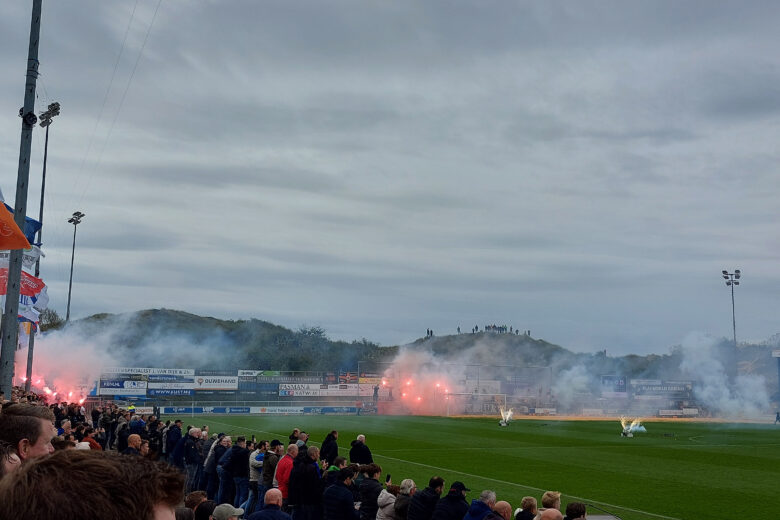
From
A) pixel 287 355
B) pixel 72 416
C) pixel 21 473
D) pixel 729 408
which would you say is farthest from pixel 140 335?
pixel 21 473

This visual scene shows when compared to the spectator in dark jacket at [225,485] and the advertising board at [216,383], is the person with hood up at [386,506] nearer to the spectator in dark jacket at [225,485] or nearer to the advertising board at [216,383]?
the spectator in dark jacket at [225,485]

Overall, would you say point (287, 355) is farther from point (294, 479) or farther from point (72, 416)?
point (294, 479)

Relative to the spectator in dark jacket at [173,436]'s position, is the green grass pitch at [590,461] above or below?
below

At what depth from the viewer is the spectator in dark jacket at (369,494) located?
488 inches

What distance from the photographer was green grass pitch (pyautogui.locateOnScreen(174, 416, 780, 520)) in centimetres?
2236

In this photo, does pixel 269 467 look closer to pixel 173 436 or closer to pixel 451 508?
pixel 451 508

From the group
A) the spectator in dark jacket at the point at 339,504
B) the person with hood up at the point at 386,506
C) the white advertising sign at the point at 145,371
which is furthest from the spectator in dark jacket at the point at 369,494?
the white advertising sign at the point at 145,371

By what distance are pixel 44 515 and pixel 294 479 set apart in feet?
41.0

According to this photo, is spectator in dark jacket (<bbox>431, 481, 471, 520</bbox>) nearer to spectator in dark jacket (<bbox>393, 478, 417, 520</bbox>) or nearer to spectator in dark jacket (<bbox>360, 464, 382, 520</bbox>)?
spectator in dark jacket (<bbox>393, 478, 417, 520</bbox>)

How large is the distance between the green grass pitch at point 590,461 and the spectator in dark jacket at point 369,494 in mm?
9141

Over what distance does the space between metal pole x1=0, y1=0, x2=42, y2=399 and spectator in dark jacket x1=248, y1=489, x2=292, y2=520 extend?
29.7 ft

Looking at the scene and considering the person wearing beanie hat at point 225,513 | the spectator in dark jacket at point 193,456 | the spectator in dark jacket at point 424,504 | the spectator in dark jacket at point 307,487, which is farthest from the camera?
the spectator in dark jacket at point 193,456

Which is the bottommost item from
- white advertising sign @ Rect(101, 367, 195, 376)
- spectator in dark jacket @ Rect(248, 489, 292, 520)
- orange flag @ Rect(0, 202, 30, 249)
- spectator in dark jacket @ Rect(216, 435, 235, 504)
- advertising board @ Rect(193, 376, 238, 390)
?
spectator in dark jacket @ Rect(216, 435, 235, 504)

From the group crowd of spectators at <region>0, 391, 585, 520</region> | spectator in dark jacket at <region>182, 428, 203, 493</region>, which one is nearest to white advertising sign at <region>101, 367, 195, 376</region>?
crowd of spectators at <region>0, 391, 585, 520</region>
